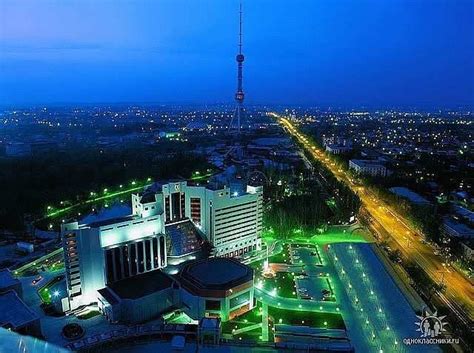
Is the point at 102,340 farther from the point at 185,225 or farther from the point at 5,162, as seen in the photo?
the point at 5,162

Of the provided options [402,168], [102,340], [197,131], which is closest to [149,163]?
[402,168]

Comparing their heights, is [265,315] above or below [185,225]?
below

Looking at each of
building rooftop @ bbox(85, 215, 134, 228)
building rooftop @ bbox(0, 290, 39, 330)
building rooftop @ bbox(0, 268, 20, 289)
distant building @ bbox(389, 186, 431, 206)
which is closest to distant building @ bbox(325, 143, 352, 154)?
distant building @ bbox(389, 186, 431, 206)

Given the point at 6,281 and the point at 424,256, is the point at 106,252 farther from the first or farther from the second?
the point at 424,256

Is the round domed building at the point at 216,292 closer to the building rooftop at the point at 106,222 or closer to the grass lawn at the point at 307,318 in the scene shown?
the grass lawn at the point at 307,318

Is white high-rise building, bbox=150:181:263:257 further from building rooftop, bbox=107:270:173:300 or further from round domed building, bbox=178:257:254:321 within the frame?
round domed building, bbox=178:257:254:321

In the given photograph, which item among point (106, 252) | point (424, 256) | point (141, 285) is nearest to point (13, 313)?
point (106, 252)
